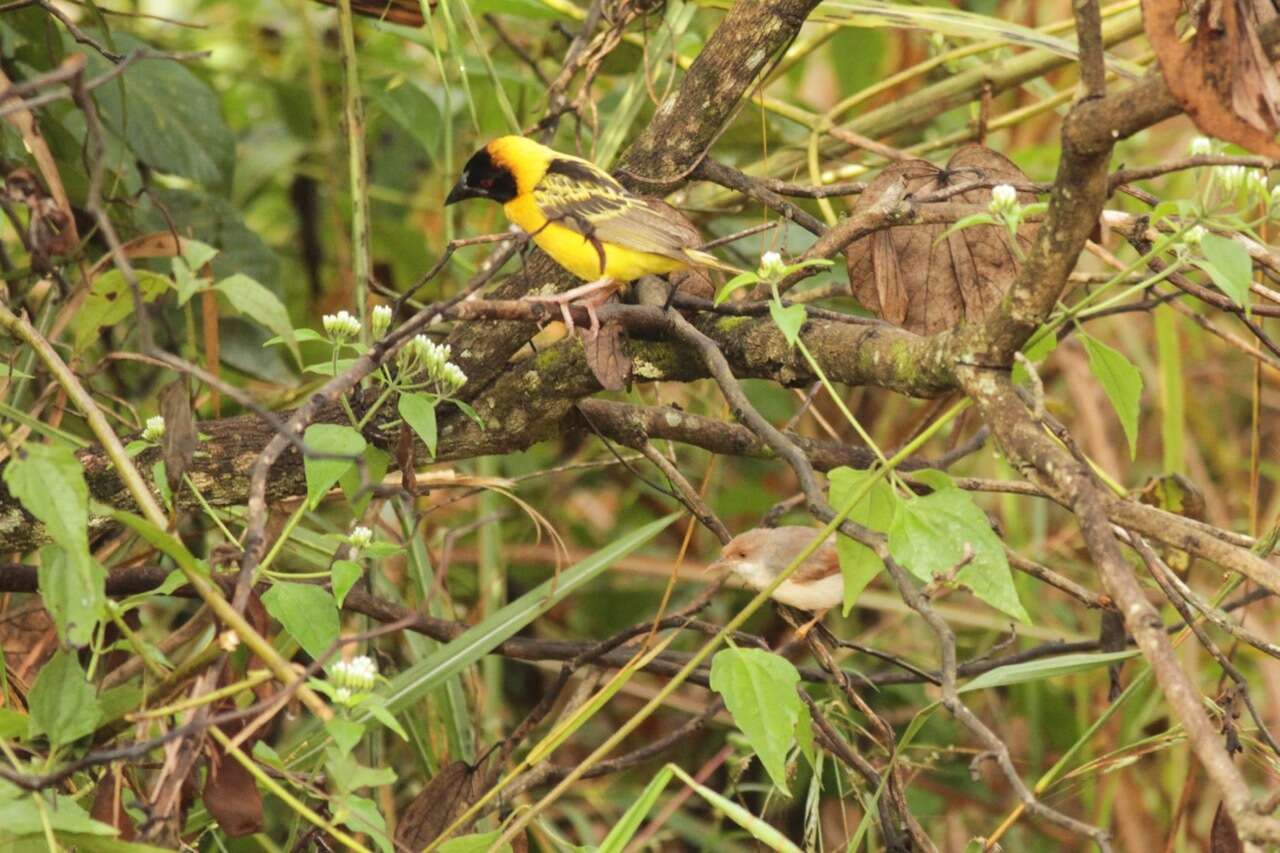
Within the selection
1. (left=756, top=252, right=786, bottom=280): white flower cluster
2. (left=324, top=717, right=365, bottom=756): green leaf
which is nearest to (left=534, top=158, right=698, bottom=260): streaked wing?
(left=756, top=252, right=786, bottom=280): white flower cluster

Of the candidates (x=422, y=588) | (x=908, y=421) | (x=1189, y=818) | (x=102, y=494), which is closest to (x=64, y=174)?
(x=102, y=494)

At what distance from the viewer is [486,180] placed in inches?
121

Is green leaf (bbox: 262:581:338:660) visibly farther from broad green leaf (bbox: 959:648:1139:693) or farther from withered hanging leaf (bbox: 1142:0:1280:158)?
withered hanging leaf (bbox: 1142:0:1280:158)

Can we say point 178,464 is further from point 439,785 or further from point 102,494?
point 439,785


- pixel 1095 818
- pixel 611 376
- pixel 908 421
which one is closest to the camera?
pixel 611 376

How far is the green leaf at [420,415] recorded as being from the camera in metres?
1.83

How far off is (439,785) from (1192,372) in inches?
142

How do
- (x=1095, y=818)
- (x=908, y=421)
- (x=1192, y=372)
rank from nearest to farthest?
(x=1095, y=818) < (x=908, y=421) < (x=1192, y=372)

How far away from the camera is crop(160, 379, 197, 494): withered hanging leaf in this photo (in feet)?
5.41

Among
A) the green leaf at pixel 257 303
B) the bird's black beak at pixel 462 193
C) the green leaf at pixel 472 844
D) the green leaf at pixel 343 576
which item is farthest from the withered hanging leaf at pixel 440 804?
the bird's black beak at pixel 462 193

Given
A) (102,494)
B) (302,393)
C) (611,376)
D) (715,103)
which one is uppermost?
(715,103)

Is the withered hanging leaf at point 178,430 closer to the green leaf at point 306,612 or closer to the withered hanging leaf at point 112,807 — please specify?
the green leaf at point 306,612

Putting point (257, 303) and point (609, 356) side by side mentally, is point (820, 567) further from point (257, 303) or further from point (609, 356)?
point (257, 303)

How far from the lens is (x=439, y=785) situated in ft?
7.86
